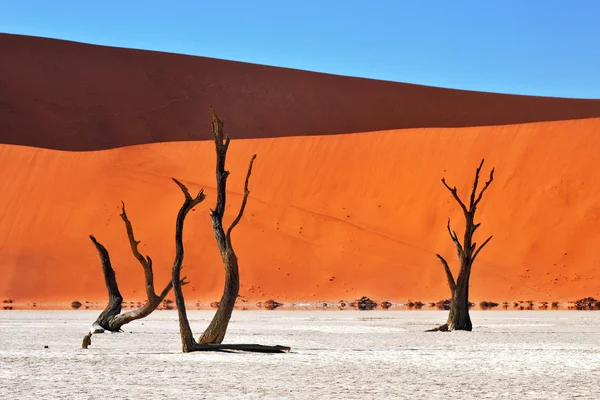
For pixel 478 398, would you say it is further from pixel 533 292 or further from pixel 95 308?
pixel 533 292

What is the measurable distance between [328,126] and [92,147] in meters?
13.0

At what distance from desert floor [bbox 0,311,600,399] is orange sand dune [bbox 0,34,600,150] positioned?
1356 inches

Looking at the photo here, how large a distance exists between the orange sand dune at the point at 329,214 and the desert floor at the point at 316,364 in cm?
1829

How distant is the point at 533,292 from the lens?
40594mm

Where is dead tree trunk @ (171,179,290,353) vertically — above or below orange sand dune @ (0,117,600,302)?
below

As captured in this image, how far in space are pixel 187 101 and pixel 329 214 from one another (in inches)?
638

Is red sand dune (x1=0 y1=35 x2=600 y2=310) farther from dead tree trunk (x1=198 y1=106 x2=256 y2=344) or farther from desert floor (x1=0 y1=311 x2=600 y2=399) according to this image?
dead tree trunk (x1=198 y1=106 x2=256 y2=344)

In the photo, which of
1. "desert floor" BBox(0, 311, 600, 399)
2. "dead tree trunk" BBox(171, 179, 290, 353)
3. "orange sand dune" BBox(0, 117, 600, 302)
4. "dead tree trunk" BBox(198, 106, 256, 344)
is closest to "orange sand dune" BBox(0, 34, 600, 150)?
"orange sand dune" BBox(0, 117, 600, 302)

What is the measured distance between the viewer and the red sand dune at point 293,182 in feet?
139

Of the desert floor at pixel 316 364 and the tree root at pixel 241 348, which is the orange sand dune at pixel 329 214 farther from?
the tree root at pixel 241 348

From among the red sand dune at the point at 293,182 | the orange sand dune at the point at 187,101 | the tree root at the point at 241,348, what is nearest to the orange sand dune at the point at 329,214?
the red sand dune at the point at 293,182

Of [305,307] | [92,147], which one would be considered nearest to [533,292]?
[305,307]

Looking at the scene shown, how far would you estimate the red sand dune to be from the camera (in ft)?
139

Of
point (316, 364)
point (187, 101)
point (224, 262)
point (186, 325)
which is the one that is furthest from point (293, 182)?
point (316, 364)
